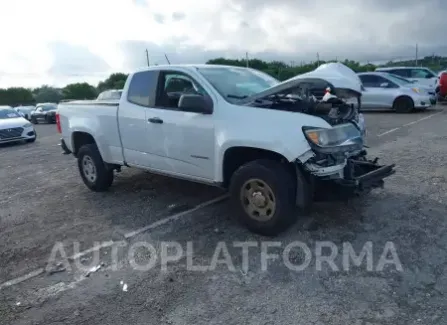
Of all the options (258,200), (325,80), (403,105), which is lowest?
(258,200)

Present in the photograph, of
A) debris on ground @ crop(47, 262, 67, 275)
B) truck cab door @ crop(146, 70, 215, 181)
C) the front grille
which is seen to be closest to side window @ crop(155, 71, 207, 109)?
truck cab door @ crop(146, 70, 215, 181)

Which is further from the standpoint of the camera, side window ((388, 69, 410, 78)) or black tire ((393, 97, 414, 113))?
side window ((388, 69, 410, 78))

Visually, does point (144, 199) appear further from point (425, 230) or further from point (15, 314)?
point (425, 230)

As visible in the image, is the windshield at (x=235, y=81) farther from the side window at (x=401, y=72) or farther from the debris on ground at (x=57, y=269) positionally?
the side window at (x=401, y=72)

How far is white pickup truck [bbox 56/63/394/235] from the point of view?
3.96 meters

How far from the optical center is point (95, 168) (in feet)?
20.5

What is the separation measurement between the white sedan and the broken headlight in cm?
1378

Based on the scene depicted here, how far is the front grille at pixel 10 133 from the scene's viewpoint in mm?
14473

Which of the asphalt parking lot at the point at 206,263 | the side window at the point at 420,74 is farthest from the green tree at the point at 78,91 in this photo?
the asphalt parking lot at the point at 206,263

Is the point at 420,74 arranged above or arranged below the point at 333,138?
above

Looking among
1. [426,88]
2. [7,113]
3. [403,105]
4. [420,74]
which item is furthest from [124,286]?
[420,74]

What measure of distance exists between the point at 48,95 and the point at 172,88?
4658 cm

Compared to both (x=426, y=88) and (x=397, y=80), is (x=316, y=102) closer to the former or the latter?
(x=397, y=80)

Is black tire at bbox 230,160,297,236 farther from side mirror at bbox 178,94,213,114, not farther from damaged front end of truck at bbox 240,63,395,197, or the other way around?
side mirror at bbox 178,94,213,114
